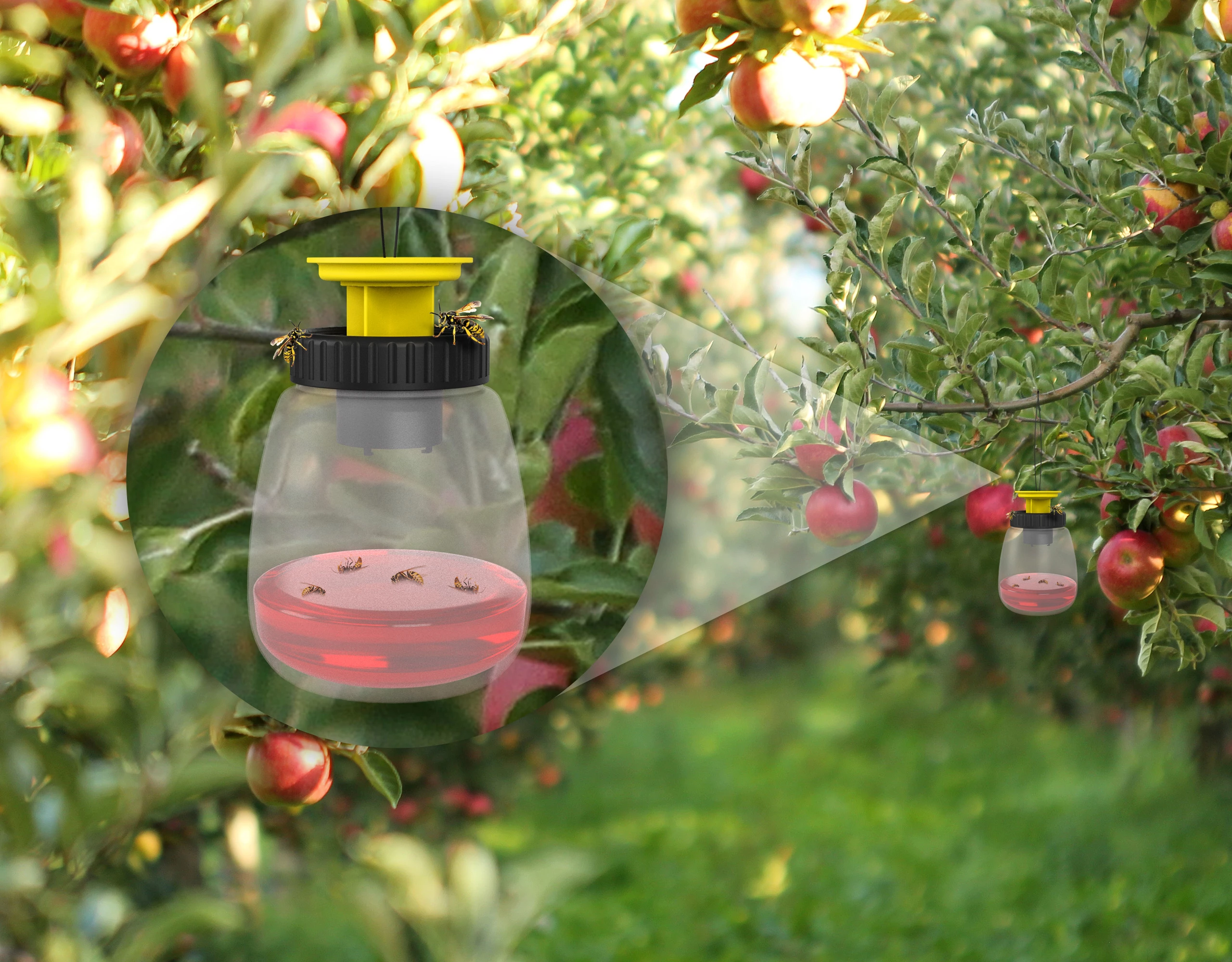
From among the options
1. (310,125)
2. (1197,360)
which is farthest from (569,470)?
(1197,360)

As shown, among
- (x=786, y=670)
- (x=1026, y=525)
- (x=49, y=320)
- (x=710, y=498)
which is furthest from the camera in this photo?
(x=786, y=670)

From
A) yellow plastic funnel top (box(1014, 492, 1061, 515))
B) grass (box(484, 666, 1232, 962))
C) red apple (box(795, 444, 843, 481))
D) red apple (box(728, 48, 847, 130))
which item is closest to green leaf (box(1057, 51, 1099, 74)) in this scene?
yellow plastic funnel top (box(1014, 492, 1061, 515))

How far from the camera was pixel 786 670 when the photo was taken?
4863 mm

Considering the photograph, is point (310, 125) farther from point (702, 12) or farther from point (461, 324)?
point (702, 12)

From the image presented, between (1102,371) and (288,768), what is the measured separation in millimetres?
646

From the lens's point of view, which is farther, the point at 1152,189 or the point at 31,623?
the point at 1152,189

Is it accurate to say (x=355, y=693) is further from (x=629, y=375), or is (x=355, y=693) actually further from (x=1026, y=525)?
(x=1026, y=525)

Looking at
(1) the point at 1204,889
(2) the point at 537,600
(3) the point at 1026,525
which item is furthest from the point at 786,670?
(2) the point at 537,600

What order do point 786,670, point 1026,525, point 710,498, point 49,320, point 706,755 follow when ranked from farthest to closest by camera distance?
point 786,670, point 706,755, point 1026,525, point 710,498, point 49,320

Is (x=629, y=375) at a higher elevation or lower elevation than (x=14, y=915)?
higher

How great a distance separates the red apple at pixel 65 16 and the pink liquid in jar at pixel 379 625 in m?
0.21

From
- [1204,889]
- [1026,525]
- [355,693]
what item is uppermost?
[355,693]

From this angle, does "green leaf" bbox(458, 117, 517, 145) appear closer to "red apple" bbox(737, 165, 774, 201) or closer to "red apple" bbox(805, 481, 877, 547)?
"red apple" bbox(805, 481, 877, 547)

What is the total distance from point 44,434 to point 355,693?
0.17 metres
